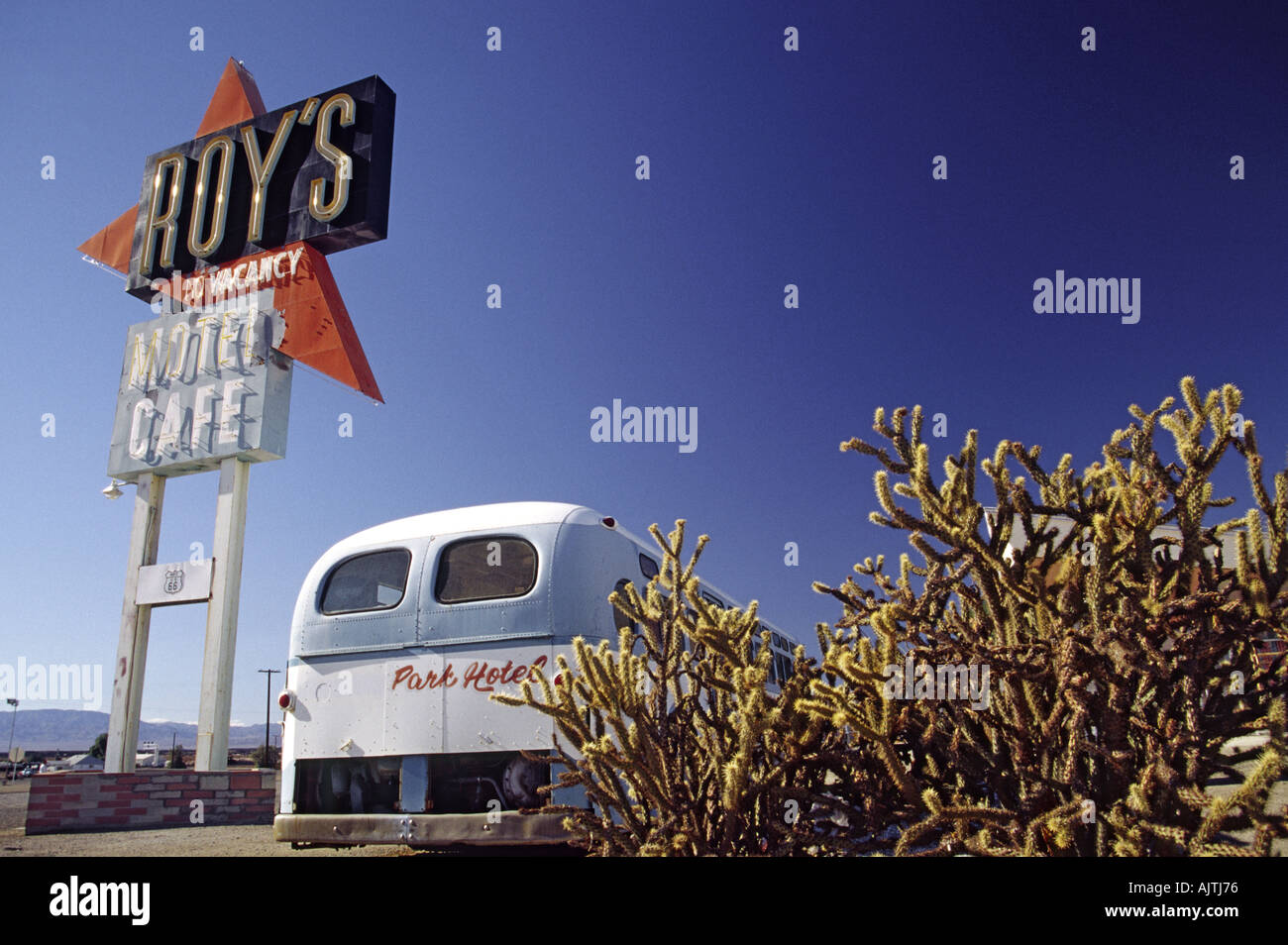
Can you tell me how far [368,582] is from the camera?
252 inches

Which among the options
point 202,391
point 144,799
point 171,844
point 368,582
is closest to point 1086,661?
point 368,582

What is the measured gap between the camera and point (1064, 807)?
5.35 ft

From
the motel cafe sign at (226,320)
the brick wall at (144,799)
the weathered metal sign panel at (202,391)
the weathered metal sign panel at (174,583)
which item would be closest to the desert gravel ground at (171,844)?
the brick wall at (144,799)

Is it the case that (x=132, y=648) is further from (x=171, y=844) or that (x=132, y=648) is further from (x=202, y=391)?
(x=171, y=844)

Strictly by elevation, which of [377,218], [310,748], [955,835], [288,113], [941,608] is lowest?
[310,748]

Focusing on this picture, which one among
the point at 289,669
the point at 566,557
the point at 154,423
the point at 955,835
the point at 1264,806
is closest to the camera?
the point at 1264,806

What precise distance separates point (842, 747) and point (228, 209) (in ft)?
58.0

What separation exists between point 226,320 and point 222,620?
5856 millimetres

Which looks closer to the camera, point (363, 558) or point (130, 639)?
point (363, 558)

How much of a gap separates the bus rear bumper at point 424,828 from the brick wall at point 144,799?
9.64 m
